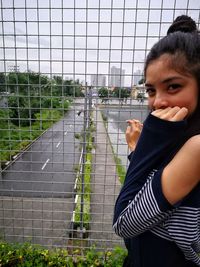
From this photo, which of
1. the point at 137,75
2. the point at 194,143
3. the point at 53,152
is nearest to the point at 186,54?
the point at 194,143

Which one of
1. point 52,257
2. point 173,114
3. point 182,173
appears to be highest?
point 173,114

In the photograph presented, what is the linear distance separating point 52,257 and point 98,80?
1.80m

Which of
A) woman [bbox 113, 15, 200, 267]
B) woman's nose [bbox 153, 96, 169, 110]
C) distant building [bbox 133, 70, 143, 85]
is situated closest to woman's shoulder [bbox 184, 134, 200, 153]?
woman [bbox 113, 15, 200, 267]

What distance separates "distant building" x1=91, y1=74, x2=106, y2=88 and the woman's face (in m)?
1.16

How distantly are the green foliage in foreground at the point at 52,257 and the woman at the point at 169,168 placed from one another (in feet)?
5.74

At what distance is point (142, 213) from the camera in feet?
2.40

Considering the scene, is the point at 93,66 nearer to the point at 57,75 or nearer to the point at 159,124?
the point at 57,75

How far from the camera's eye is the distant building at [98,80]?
1.94 meters

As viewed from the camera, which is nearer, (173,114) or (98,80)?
(173,114)

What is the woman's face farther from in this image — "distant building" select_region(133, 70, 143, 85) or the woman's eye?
"distant building" select_region(133, 70, 143, 85)

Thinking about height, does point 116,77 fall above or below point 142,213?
above

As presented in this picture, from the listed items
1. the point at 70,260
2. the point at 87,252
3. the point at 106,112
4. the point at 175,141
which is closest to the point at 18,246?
the point at 70,260

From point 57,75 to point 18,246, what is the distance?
179 centimetres

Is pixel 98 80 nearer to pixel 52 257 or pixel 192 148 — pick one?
pixel 192 148
